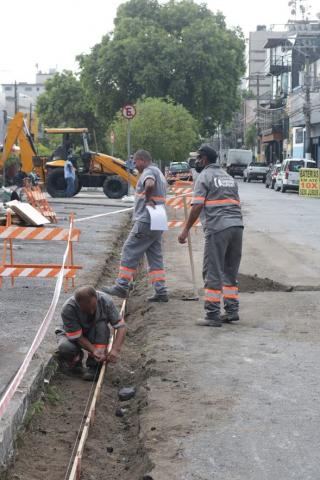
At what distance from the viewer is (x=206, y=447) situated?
17.7 ft

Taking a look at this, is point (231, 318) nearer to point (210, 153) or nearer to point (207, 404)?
point (210, 153)

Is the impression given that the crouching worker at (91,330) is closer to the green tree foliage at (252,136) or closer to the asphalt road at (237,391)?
the asphalt road at (237,391)

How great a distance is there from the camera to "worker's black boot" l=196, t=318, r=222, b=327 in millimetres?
9156

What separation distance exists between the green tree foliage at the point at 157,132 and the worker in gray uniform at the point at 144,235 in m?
29.8

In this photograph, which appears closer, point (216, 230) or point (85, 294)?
point (85, 294)

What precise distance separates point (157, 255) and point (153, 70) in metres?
47.4

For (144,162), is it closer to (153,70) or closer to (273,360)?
(273,360)

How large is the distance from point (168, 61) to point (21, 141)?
92.3ft

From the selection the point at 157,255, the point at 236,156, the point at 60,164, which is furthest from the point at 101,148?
the point at 157,255

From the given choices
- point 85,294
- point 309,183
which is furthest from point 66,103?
point 85,294

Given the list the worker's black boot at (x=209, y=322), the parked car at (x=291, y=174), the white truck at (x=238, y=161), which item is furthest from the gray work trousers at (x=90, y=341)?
the white truck at (x=238, y=161)

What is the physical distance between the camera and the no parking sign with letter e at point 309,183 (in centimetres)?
4091

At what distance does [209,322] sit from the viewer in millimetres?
9172

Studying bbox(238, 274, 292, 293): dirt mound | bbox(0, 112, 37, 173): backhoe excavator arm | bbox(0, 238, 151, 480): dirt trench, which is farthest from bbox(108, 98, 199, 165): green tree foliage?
bbox(0, 238, 151, 480): dirt trench
